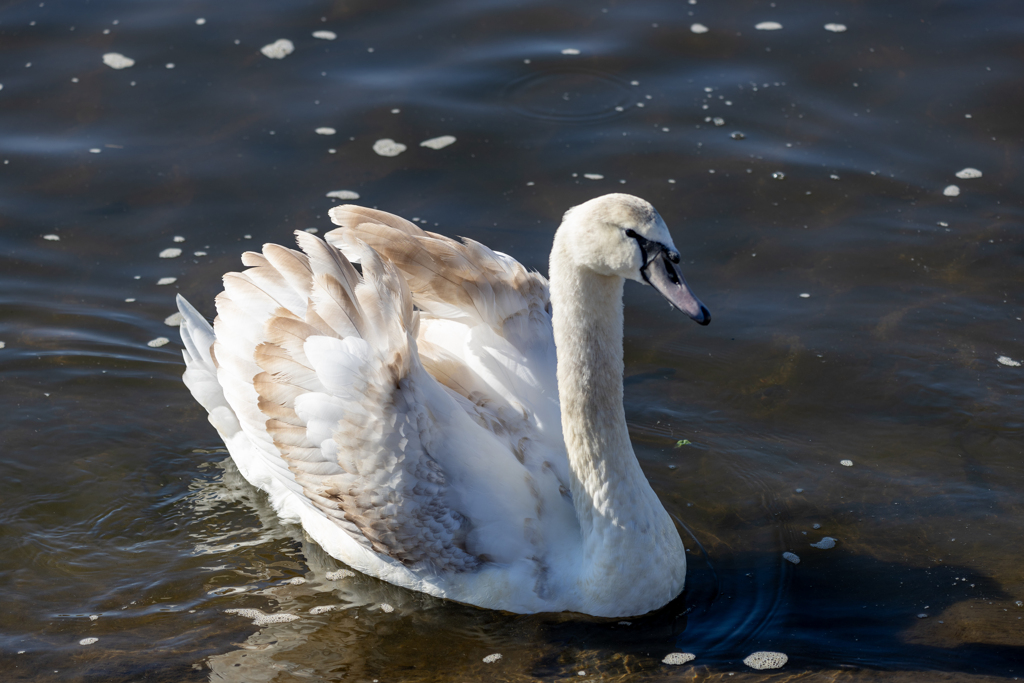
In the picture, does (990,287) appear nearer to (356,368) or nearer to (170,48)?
(356,368)

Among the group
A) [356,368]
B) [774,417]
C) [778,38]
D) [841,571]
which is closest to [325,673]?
[356,368]

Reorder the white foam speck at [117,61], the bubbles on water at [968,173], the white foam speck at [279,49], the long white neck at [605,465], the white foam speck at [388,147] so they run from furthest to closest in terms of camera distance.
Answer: the white foam speck at [279,49] → the white foam speck at [117,61] → the white foam speck at [388,147] → the bubbles on water at [968,173] → the long white neck at [605,465]

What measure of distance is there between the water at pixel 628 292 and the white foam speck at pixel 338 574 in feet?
0.22

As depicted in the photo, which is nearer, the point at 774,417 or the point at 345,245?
the point at 345,245

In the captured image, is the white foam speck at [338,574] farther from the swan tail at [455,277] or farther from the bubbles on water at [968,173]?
the bubbles on water at [968,173]

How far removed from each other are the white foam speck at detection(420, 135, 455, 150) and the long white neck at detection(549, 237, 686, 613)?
484 cm

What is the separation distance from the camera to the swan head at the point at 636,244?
481 cm

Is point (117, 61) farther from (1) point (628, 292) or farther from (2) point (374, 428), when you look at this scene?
(2) point (374, 428)

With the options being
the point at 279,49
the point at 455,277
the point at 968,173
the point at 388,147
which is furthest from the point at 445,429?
the point at 279,49

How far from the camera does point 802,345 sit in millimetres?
7840

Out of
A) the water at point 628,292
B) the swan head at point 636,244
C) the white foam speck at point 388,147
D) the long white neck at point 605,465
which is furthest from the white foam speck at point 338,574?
the white foam speck at point 388,147

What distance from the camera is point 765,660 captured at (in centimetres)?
542

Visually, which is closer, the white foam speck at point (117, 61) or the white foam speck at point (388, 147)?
the white foam speck at point (388, 147)

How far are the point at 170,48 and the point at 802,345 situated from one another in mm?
6983
